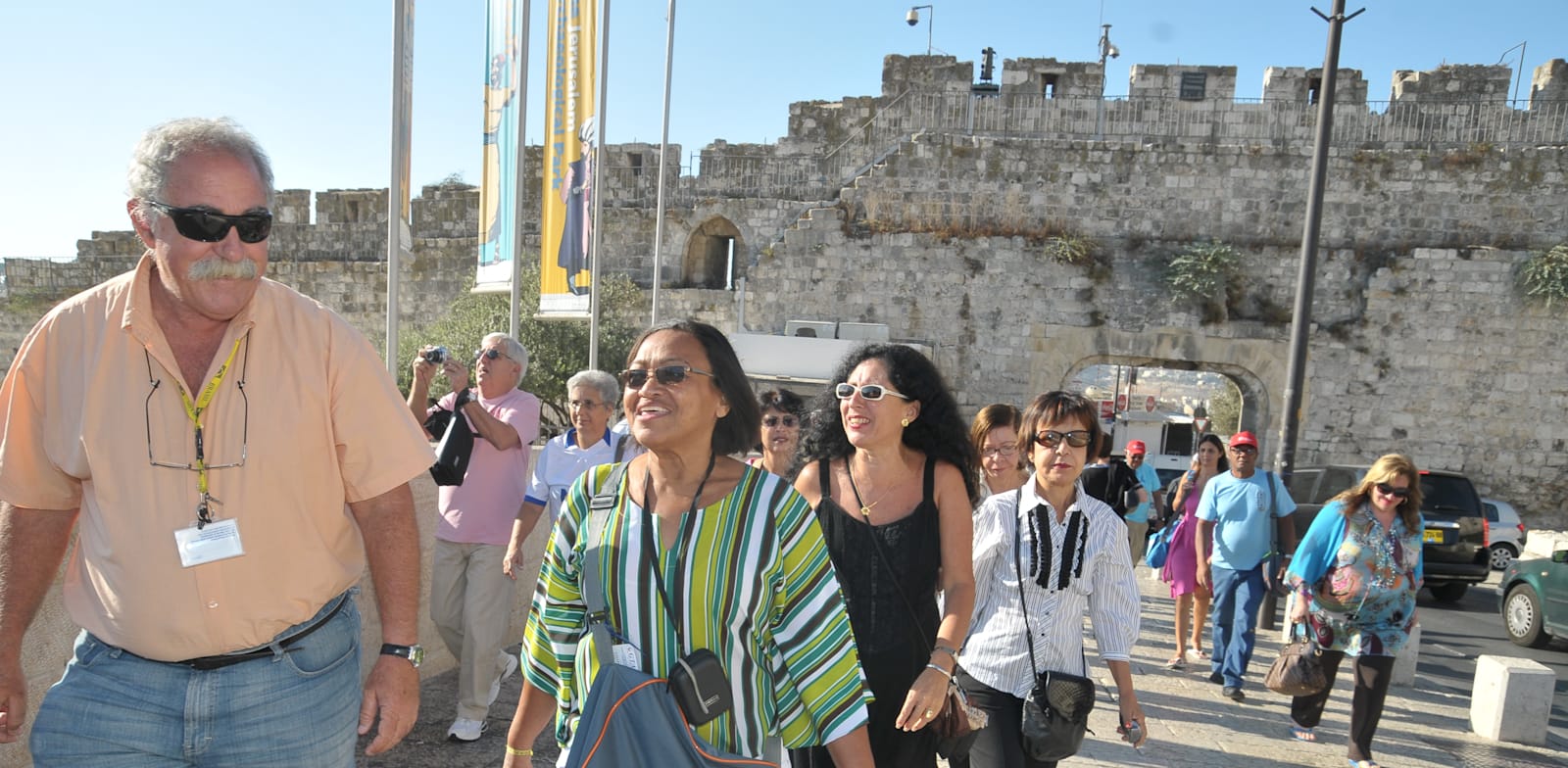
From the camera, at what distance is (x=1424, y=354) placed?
14.8 m

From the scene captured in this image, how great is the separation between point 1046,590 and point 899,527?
69 cm

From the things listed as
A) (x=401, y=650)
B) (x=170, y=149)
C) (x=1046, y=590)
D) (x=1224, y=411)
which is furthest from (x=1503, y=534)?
(x=1224, y=411)

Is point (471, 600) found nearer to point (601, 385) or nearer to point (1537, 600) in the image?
point (601, 385)

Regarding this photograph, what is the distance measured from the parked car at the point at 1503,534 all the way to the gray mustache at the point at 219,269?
14.7 metres

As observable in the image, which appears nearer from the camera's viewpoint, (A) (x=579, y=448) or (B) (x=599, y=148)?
(A) (x=579, y=448)

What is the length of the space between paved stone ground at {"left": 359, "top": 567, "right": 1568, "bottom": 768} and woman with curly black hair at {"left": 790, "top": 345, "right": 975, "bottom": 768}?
1.94 m

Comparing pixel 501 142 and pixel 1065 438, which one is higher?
pixel 501 142

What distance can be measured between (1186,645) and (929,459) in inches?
208

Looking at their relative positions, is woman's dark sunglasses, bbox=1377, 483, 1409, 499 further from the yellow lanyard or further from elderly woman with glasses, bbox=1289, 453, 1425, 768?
the yellow lanyard

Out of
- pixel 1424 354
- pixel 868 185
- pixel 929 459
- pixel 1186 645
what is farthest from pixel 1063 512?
pixel 1424 354

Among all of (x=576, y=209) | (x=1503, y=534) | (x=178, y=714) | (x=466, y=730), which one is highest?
(x=576, y=209)

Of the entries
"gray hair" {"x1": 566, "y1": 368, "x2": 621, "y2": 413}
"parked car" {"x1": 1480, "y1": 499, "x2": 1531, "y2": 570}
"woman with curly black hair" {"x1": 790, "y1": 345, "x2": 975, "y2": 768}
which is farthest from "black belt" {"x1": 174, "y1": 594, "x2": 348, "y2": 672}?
"parked car" {"x1": 1480, "y1": 499, "x2": 1531, "y2": 570}

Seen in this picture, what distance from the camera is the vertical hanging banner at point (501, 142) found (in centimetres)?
734

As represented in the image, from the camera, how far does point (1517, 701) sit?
17.3 ft
